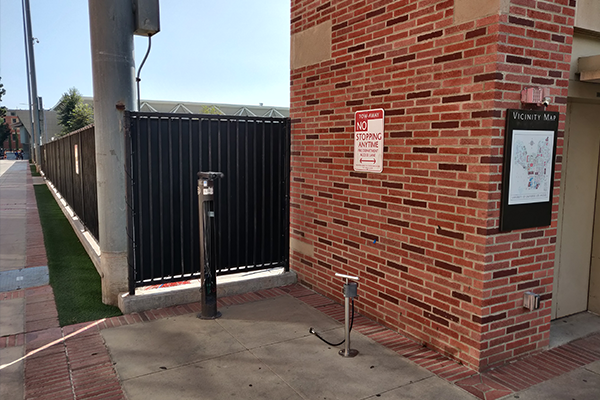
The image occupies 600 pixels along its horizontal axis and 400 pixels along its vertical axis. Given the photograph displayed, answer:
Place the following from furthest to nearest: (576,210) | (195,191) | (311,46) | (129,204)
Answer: (311,46) → (195,191) → (129,204) → (576,210)

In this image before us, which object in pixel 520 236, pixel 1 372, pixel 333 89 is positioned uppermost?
pixel 333 89

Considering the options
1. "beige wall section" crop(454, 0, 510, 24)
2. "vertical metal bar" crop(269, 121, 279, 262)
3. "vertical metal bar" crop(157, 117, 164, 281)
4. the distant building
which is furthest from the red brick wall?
the distant building

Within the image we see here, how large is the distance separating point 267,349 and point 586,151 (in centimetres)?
391

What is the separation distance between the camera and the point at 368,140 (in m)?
4.77

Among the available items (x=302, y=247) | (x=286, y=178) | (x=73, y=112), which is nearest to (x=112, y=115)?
(x=286, y=178)

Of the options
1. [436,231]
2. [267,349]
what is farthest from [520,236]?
[267,349]

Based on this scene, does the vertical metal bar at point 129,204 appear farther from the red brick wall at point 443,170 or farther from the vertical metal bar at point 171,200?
the red brick wall at point 443,170

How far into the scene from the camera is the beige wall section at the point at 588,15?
406 cm

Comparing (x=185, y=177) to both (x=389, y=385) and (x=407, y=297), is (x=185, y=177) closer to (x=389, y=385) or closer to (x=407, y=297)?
(x=407, y=297)

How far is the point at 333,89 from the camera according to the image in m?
5.34

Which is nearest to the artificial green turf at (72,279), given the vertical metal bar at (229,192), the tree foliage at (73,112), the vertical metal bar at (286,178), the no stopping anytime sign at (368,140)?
the vertical metal bar at (229,192)

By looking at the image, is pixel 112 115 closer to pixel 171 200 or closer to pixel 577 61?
pixel 171 200

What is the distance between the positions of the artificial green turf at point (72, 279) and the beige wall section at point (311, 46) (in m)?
3.74

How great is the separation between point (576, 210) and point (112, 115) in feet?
17.0
